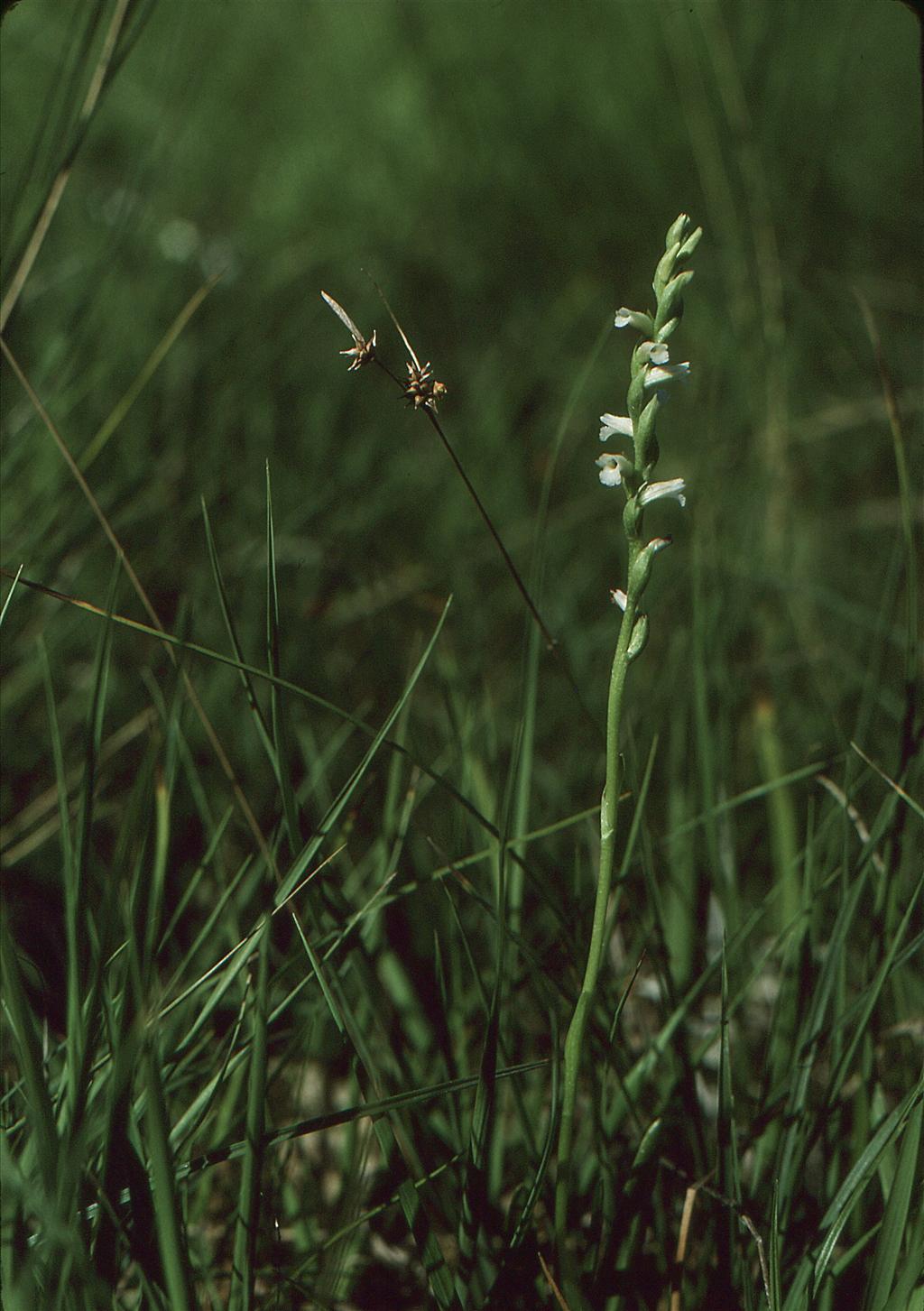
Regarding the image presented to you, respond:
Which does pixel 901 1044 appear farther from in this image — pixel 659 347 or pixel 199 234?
pixel 199 234

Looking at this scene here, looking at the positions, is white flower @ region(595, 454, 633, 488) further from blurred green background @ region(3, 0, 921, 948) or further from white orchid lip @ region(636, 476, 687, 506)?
blurred green background @ region(3, 0, 921, 948)

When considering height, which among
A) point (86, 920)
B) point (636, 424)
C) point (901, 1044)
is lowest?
point (901, 1044)

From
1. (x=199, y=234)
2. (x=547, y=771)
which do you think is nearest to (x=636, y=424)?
(x=547, y=771)

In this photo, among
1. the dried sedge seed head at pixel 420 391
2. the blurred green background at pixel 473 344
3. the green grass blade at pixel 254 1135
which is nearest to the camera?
the green grass blade at pixel 254 1135

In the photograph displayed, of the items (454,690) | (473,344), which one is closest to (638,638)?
(454,690)

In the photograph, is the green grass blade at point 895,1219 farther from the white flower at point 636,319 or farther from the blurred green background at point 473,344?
the white flower at point 636,319

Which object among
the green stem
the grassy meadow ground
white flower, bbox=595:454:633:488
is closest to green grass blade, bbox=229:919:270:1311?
the grassy meadow ground

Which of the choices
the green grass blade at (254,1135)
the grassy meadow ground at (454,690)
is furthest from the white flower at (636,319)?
the green grass blade at (254,1135)
